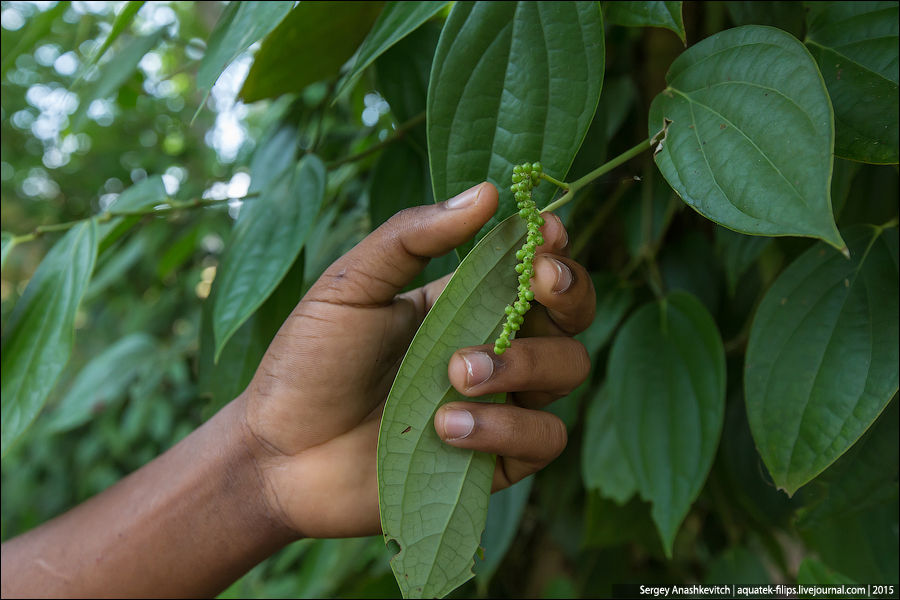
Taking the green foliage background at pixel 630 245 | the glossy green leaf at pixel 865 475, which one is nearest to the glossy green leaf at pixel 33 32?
the green foliage background at pixel 630 245

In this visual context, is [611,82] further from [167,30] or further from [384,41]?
[167,30]

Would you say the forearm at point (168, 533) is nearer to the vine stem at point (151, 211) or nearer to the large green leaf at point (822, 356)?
the vine stem at point (151, 211)

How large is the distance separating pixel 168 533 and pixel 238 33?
366 millimetres

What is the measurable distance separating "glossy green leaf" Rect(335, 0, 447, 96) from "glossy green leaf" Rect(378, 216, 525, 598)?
135 millimetres

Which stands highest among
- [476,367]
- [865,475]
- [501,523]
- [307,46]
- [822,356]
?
[307,46]

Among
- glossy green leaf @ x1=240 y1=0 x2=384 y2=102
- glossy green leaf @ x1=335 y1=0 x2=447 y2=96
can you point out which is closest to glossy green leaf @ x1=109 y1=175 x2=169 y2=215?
glossy green leaf @ x1=240 y1=0 x2=384 y2=102

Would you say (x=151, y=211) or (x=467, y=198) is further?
(x=151, y=211)

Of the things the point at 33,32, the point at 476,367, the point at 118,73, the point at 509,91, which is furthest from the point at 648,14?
the point at 33,32

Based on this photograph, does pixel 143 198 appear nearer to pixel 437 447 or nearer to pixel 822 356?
pixel 437 447

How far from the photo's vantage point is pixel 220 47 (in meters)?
0.36

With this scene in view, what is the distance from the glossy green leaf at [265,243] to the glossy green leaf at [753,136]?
0.24 m

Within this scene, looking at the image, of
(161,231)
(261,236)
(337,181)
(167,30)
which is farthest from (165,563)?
(161,231)

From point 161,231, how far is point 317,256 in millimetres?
594

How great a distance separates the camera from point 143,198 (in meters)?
0.47
